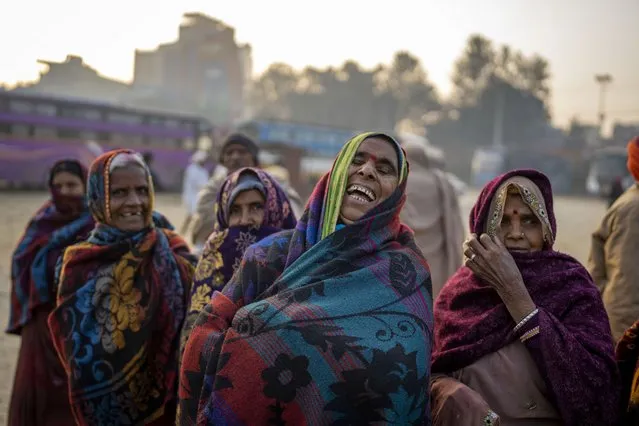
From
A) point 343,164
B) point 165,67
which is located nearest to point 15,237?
point 343,164

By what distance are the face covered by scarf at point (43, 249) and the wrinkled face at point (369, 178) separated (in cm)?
198

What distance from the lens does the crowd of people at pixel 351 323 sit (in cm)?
178

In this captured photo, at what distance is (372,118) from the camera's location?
5694 centimetres

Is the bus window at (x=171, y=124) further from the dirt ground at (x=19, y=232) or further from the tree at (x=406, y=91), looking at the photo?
the tree at (x=406, y=91)

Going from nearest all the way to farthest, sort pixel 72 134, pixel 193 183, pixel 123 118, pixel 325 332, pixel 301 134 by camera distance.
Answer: pixel 325 332
pixel 193 183
pixel 72 134
pixel 123 118
pixel 301 134

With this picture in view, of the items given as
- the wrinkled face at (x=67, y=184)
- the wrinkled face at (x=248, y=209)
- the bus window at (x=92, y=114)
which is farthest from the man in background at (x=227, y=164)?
the bus window at (x=92, y=114)

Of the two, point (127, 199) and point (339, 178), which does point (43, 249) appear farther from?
point (339, 178)

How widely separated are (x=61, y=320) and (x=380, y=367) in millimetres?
1836

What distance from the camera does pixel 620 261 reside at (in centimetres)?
323

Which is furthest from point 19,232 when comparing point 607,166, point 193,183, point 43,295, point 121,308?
point 607,166

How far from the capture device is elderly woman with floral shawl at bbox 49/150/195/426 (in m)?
2.75

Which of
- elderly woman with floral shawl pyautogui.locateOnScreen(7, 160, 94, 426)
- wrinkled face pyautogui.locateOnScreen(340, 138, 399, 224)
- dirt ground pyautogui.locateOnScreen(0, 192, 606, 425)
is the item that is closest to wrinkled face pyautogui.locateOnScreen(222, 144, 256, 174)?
elderly woman with floral shawl pyautogui.locateOnScreen(7, 160, 94, 426)

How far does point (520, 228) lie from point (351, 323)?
799 millimetres

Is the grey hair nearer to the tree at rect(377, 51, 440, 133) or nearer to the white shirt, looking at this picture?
the white shirt
